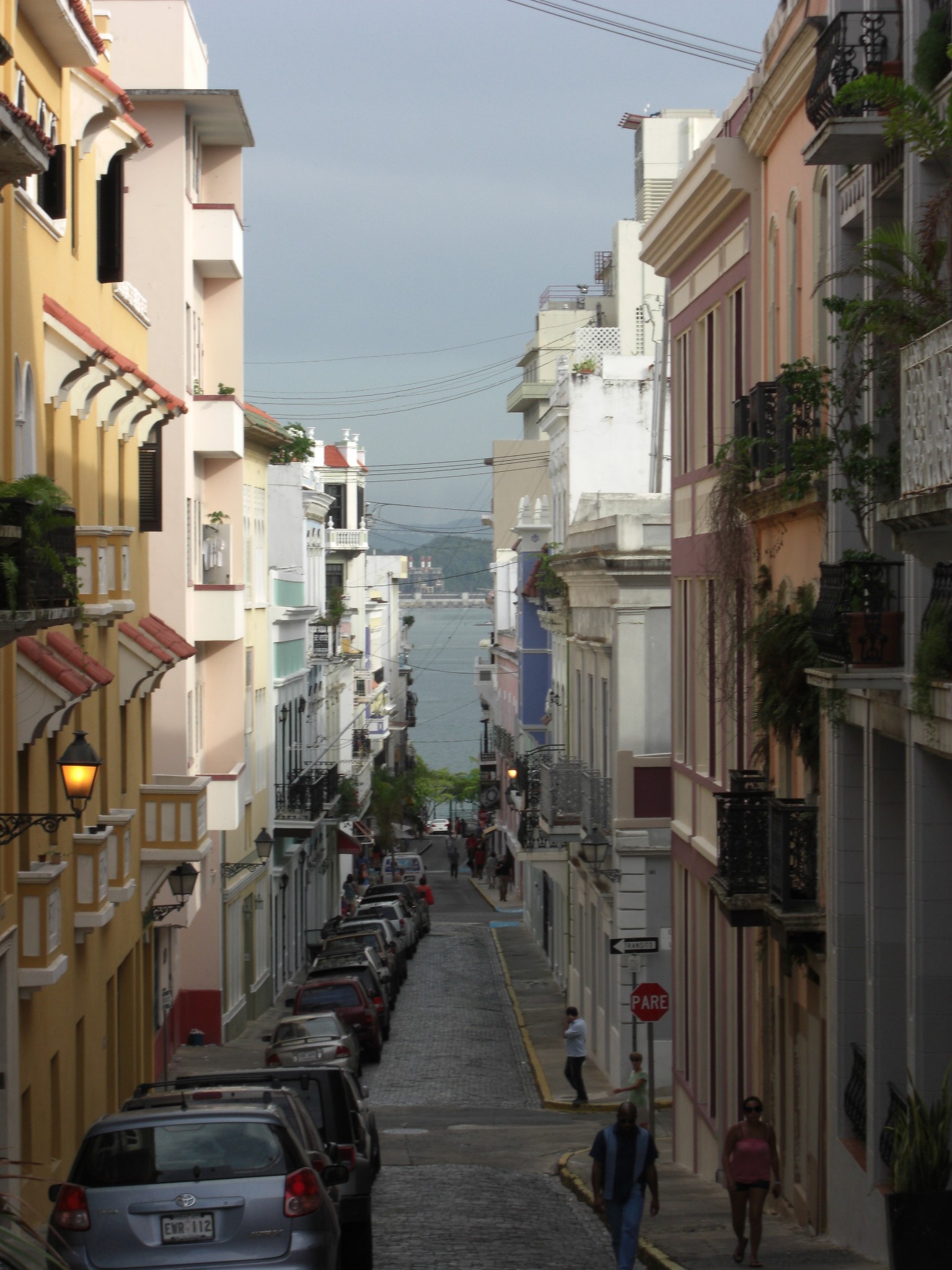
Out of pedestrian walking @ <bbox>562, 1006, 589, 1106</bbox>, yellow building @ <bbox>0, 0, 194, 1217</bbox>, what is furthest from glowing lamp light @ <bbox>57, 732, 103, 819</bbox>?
pedestrian walking @ <bbox>562, 1006, 589, 1106</bbox>

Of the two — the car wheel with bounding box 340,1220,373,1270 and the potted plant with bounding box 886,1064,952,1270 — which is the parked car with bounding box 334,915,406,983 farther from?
the potted plant with bounding box 886,1064,952,1270

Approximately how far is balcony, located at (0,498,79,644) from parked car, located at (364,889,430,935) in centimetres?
3962

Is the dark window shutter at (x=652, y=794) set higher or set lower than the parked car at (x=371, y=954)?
higher

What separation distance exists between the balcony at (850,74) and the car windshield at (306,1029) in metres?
16.1

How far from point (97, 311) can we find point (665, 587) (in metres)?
11.6

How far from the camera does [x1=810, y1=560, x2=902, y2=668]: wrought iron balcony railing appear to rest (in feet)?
37.6

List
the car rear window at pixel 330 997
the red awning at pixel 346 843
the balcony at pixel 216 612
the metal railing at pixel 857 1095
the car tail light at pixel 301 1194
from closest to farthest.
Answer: the car tail light at pixel 301 1194, the metal railing at pixel 857 1095, the balcony at pixel 216 612, the car rear window at pixel 330 997, the red awning at pixel 346 843

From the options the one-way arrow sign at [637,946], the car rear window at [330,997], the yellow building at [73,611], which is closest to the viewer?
the yellow building at [73,611]

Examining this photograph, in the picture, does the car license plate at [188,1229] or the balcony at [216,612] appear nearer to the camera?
the car license plate at [188,1229]

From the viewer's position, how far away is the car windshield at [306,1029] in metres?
25.2

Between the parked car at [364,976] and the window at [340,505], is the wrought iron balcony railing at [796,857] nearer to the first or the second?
the parked car at [364,976]

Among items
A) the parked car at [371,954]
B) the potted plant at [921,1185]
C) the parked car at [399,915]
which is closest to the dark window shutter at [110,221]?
the potted plant at [921,1185]

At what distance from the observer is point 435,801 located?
132375mm

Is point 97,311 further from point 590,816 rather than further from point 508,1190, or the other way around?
point 590,816
